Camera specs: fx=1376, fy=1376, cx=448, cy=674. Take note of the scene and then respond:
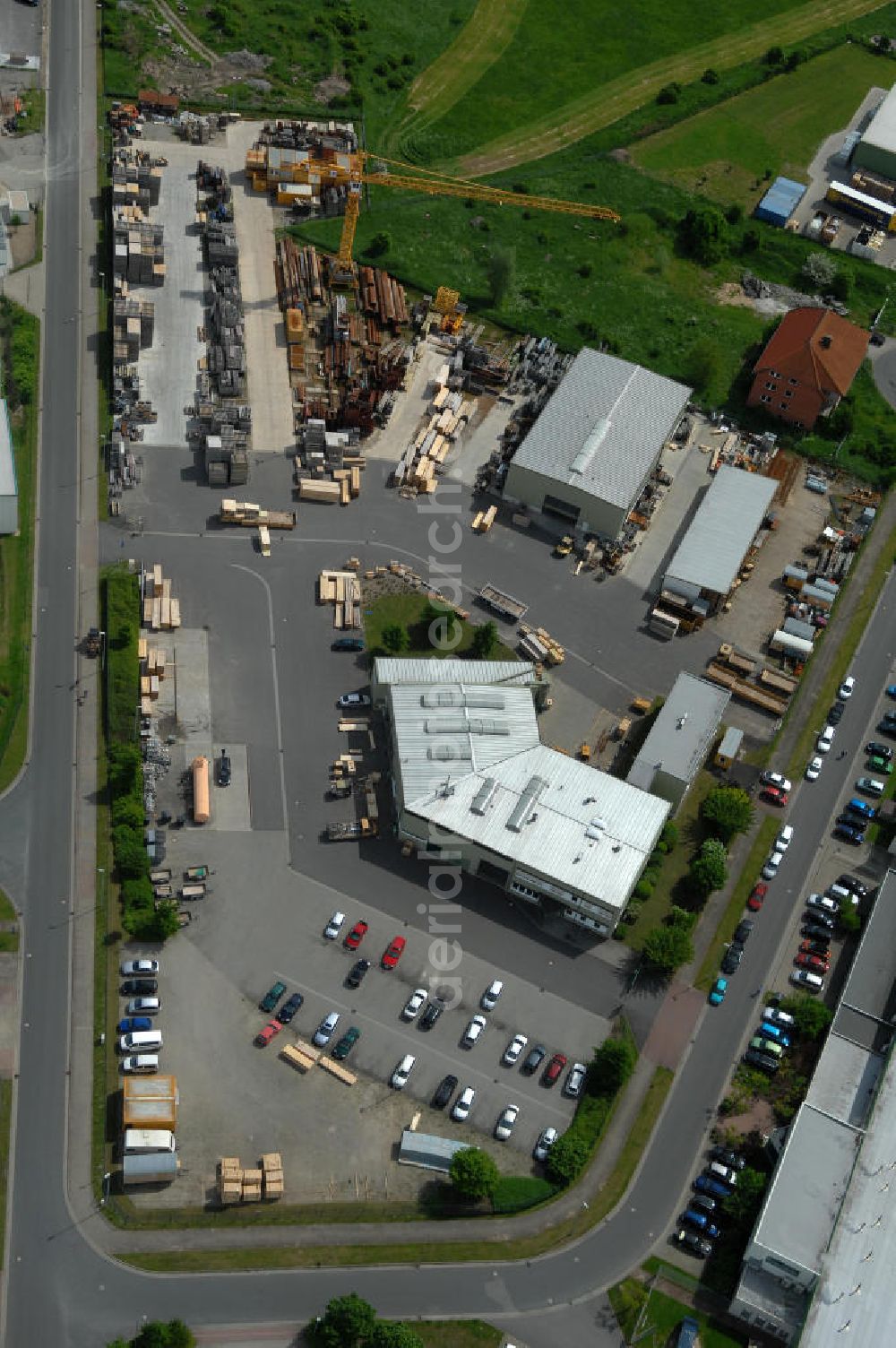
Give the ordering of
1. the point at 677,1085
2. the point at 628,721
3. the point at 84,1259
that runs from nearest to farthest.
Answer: the point at 84,1259 < the point at 677,1085 < the point at 628,721

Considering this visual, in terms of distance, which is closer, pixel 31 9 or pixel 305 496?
pixel 305 496

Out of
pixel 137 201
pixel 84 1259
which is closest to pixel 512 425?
pixel 137 201

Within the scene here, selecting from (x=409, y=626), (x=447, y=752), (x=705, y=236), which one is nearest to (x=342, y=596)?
(x=409, y=626)

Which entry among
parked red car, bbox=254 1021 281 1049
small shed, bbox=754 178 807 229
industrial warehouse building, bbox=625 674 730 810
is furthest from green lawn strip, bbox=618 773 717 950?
small shed, bbox=754 178 807 229

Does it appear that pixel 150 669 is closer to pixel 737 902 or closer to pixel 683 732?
pixel 683 732

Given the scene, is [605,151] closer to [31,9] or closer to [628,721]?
[31,9]

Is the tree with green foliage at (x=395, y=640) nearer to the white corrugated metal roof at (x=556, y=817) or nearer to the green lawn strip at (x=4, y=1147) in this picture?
the white corrugated metal roof at (x=556, y=817)

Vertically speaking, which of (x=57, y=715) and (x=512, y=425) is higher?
(x=512, y=425)
